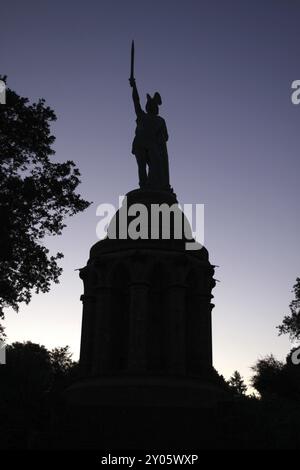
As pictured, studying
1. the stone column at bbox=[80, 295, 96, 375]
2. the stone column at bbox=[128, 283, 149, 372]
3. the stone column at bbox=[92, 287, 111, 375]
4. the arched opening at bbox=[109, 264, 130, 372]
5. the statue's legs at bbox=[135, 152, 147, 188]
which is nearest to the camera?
the stone column at bbox=[128, 283, 149, 372]

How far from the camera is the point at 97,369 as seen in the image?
21844 millimetres

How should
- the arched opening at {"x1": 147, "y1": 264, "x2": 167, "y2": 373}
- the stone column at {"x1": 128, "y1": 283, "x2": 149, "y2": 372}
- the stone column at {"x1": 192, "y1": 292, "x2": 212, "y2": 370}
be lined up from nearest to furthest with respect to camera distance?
the stone column at {"x1": 128, "y1": 283, "x2": 149, "y2": 372} < the arched opening at {"x1": 147, "y1": 264, "x2": 167, "y2": 373} < the stone column at {"x1": 192, "y1": 292, "x2": 212, "y2": 370}

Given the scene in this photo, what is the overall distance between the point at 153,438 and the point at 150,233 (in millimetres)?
9721

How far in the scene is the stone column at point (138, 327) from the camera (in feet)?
69.3

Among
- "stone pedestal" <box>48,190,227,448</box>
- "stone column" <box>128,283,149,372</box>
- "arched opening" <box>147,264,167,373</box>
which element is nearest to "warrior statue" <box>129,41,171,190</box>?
"stone pedestal" <box>48,190,227,448</box>

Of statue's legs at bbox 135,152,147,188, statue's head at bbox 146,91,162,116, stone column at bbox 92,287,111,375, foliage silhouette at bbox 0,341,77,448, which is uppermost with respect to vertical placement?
statue's head at bbox 146,91,162,116

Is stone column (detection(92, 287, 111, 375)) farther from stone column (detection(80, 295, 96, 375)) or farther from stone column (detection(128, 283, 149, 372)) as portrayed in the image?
stone column (detection(128, 283, 149, 372))

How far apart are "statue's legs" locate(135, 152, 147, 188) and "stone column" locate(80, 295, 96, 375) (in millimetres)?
6227

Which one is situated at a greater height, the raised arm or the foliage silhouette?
the raised arm

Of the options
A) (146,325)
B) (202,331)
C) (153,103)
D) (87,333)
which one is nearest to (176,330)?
(146,325)

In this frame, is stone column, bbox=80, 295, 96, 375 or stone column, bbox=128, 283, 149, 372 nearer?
stone column, bbox=128, 283, 149, 372

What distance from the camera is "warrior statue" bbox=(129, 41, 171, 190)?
27.3m

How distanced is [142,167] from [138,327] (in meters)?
8.95
